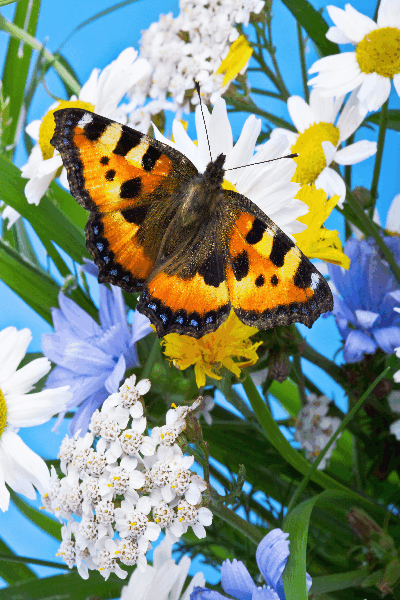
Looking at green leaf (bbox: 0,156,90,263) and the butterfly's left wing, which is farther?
green leaf (bbox: 0,156,90,263)

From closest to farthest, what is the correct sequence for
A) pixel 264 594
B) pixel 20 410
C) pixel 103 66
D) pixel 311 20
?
pixel 264 594 < pixel 20 410 < pixel 311 20 < pixel 103 66

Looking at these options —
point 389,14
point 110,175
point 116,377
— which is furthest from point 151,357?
point 389,14

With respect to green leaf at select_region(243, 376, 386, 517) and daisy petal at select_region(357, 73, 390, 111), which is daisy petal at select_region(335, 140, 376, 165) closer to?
daisy petal at select_region(357, 73, 390, 111)

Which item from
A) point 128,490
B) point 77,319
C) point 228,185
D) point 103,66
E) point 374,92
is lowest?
point 128,490

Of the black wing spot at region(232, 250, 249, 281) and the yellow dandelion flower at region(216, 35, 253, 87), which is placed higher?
the yellow dandelion flower at region(216, 35, 253, 87)

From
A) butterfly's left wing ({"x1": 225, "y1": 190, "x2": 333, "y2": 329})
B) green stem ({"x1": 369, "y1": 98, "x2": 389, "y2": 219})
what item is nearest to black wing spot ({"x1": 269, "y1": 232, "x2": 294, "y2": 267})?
butterfly's left wing ({"x1": 225, "y1": 190, "x2": 333, "y2": 329})

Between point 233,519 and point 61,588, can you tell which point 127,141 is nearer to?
point 233,519

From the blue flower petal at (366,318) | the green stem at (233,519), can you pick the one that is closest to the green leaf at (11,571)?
the green stem at (233,519)
